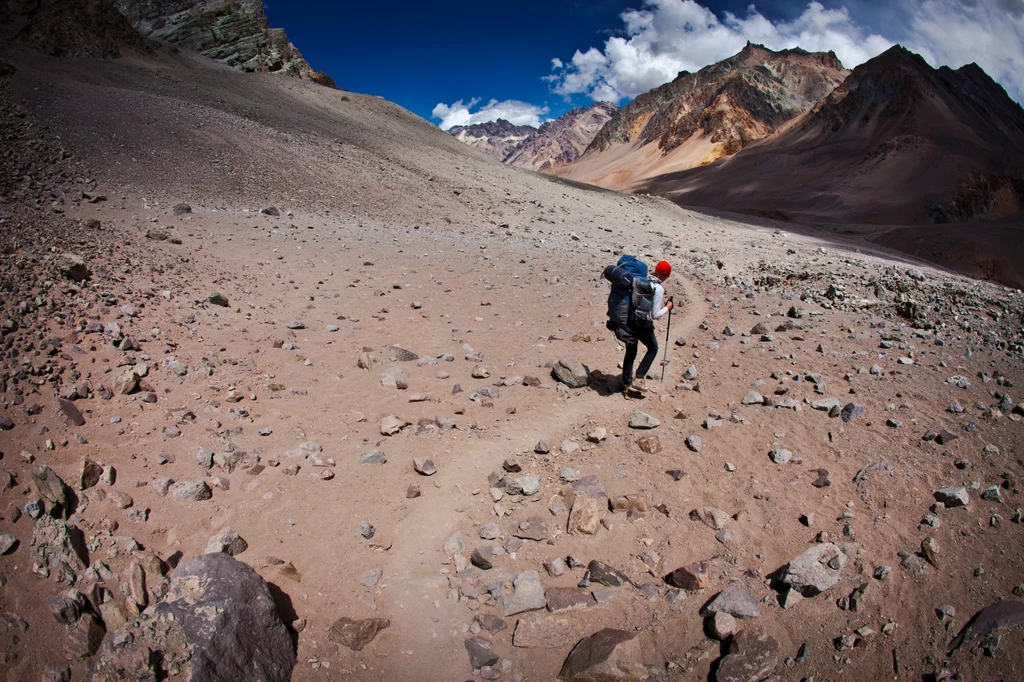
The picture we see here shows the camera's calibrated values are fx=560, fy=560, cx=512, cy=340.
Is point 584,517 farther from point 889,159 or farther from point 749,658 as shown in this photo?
point 889,159

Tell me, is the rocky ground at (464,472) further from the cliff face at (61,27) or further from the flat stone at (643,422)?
the cliff face at (61,27)

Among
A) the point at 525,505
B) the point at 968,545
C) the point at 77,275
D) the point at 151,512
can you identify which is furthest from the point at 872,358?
the point at 77,275

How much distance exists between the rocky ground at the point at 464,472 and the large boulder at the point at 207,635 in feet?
0.05

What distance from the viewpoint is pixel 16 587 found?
3.33 meters

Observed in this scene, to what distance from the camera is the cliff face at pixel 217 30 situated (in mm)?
29250

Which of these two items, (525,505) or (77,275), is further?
(77,275)

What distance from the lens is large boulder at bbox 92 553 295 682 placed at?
10.3ft

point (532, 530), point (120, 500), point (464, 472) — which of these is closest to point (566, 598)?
point (532, 530)

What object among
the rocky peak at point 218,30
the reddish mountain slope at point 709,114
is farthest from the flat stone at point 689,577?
the reddish mountain slope at point 709,114

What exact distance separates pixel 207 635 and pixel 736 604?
3.45 meters

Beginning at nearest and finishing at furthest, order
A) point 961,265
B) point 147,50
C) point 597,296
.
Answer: point 597,296
point 147,50
point 961,265

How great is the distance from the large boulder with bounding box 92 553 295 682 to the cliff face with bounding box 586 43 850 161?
310ft

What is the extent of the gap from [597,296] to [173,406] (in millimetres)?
7038

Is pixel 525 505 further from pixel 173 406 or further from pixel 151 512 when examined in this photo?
pixel 173 406
